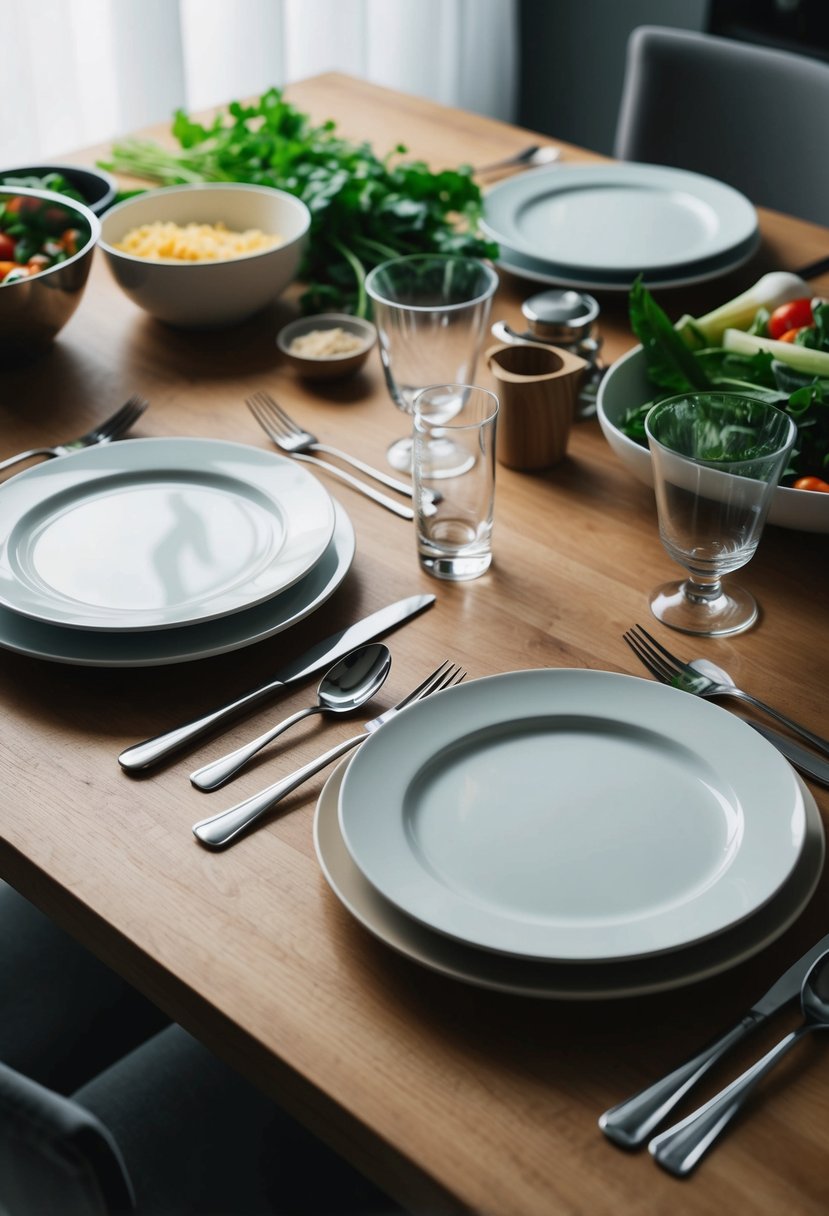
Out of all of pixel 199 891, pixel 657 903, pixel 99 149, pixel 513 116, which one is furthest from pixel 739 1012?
pixel 513 116

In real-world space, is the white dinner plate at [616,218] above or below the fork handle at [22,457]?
above

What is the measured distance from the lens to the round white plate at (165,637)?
88 centimetres

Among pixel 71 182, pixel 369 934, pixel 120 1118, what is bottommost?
pixel 120 1118

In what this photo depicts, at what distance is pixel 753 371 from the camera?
1105mm

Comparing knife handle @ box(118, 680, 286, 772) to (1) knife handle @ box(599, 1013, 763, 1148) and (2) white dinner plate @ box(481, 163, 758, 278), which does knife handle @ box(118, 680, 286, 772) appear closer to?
(1) knife handle @ box(599, 1013, 763, 1148)

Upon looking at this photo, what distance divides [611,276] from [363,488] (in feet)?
1.61

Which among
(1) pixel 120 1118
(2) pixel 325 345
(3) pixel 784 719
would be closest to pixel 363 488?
(2) pixel 325 345

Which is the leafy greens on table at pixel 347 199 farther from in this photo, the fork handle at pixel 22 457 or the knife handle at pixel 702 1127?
the knife handle at pixel 702 1127

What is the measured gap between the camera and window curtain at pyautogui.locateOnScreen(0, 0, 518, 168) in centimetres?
248

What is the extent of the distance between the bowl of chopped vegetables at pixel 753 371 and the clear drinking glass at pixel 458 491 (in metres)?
0.13

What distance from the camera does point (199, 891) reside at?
2.36 ft

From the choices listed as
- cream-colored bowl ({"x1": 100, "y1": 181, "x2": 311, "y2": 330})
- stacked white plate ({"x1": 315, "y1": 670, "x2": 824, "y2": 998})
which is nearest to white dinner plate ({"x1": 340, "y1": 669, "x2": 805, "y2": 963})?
stacked white plate ({"x1": 315, "y1": 670, "x2": 824, "y2": 998})

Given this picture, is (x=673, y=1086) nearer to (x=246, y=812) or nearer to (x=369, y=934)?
(x=369, y=934)

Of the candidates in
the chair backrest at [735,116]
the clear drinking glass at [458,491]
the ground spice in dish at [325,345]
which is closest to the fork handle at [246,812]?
the clear drinking glass at [458,491]
